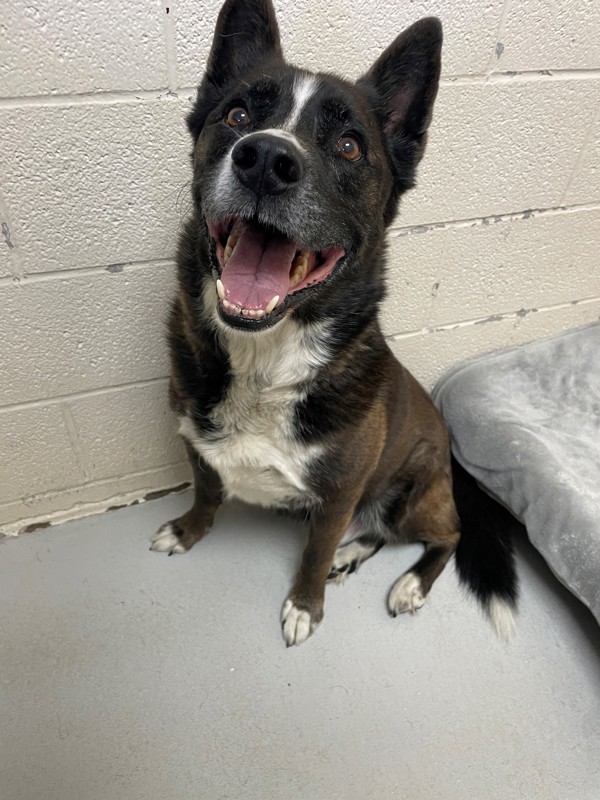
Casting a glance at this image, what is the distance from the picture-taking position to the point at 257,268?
1.00m

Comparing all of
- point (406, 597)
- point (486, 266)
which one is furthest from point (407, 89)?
point (406, 597)

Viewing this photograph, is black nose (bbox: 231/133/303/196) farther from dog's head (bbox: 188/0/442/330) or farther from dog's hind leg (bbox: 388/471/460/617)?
dog's hind leg (bbox: 388/471/460/617)

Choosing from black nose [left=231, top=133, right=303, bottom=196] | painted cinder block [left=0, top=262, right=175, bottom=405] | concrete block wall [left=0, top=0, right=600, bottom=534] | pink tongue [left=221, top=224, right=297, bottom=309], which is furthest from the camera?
painted cinder block [left=0, top=262, right=175, bottom=405]

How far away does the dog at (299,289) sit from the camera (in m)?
0.96

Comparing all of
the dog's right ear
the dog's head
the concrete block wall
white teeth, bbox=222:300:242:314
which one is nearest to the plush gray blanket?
the concrete block wall

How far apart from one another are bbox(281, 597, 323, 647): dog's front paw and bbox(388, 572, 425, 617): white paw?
0.22 meters

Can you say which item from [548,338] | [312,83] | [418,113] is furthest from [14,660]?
[548,338]

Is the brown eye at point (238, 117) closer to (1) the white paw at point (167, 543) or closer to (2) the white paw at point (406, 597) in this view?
(1) the white paw at point (167, 543)

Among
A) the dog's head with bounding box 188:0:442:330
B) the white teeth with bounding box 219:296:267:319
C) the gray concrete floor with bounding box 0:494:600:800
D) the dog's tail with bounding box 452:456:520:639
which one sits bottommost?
the gray concrete floor with bounding box 0:494:600:800

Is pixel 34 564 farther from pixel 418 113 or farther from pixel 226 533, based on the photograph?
pixel 418 113

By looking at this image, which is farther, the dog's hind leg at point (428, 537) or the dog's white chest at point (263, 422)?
the dog's hind leg at point (428, 537)

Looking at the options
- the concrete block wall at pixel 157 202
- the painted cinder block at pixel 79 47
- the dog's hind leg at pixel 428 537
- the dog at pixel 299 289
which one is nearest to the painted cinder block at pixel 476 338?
the concrete block wall at pixel 157 202

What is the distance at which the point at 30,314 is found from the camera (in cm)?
136

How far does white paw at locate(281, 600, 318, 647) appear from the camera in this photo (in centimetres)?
146
